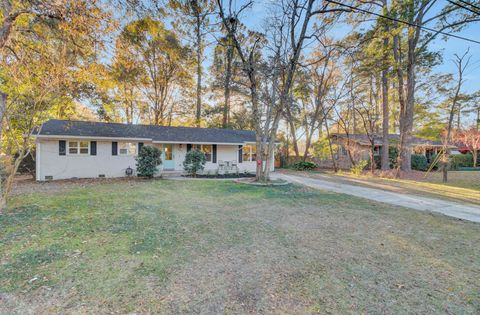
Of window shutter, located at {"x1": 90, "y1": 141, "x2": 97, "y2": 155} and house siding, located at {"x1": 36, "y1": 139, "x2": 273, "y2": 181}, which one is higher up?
window shutter, located at {"x1": 90, "y1": 141, "x2": 97, "y2": 155}

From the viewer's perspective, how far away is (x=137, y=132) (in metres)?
14.7

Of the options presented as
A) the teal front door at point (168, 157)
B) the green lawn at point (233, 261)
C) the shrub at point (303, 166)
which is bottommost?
the green lawn at point (233, 261)

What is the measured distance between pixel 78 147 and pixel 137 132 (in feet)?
11.1

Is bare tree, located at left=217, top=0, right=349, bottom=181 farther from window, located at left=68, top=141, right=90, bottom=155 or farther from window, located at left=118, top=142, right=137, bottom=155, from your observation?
window, located at left=68, top=141, right=90, bottom=155

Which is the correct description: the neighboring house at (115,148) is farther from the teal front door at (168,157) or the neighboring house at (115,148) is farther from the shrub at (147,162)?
the shrub at (147,162)

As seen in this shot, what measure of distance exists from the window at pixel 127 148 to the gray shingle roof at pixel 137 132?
49cm

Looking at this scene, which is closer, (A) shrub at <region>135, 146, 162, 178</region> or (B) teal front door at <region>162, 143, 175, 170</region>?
(A) shrub at <region>135, 146, 162, 178</region>

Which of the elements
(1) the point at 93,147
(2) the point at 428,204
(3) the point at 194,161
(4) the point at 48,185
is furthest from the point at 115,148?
(2) the point at 428,204

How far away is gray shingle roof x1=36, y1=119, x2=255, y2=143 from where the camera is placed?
1219cm

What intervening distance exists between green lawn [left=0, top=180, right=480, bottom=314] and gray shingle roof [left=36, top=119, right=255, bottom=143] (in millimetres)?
7276

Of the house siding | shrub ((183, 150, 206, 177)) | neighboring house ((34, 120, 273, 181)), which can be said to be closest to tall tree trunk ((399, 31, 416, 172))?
neighboring house ((34, 120, 273, 181))

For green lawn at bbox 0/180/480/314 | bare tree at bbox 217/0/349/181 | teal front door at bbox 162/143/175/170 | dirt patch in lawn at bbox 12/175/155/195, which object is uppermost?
bare tree at bbox 217/0/349/181

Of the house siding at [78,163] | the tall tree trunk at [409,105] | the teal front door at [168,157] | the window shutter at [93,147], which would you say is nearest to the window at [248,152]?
the teal front door at [168,157]

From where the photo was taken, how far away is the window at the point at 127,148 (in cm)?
1335
